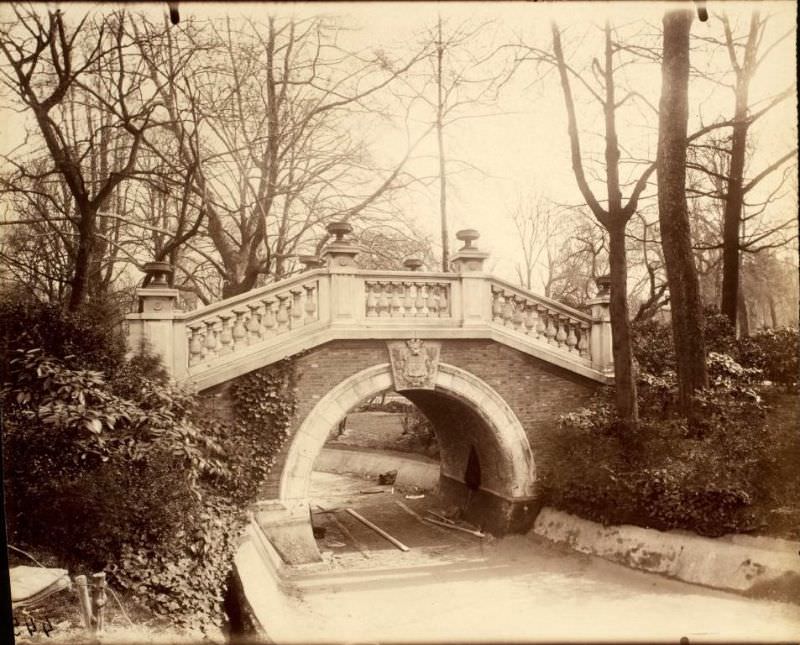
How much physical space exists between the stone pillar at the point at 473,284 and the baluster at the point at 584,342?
189cm

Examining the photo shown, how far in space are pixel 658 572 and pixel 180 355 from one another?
7.22m

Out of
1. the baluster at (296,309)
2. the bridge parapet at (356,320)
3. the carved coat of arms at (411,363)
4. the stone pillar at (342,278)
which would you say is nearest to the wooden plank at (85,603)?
the bridge parapet at (356,320)

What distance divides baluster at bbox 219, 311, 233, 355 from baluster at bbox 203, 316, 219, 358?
0.28 feet

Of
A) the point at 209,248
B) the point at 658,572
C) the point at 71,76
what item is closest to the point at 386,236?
the point at 209,248

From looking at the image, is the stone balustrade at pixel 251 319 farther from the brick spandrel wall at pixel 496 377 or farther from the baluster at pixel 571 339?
the baluster at pixel 571 339

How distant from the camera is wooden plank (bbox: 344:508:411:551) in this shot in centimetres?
1148

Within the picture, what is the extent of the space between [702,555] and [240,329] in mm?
7014

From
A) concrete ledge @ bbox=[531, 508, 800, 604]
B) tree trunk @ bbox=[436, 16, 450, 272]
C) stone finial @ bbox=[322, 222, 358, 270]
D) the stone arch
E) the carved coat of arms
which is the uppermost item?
tree trunk @ bbox=[436, 16, 450, 272]

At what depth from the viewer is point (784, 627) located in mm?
6801

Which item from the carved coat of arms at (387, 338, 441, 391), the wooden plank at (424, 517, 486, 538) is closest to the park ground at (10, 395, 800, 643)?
the wooden plank at (424, 517, 486, 538)

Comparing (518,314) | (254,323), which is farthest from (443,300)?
(254,323)

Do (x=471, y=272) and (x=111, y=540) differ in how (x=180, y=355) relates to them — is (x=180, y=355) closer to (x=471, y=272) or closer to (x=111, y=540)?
(x=111, y=540)

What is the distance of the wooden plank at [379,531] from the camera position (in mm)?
11475

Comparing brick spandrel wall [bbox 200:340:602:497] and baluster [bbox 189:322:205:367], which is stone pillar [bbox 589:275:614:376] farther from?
baluster [bbox 189:322:205:367]
